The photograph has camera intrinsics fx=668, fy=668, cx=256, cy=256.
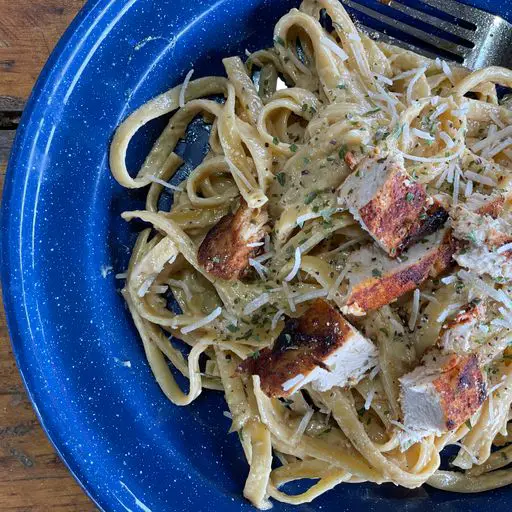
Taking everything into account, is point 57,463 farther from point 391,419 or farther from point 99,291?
point 391,419

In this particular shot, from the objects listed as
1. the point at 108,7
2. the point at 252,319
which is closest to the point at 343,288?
the point at 252,319

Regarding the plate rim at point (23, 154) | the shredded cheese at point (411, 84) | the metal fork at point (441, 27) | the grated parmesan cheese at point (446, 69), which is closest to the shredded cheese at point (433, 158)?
the shredded cheese at point (411, 84)

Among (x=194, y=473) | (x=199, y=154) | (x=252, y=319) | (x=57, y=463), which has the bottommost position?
(x=57, y=463)

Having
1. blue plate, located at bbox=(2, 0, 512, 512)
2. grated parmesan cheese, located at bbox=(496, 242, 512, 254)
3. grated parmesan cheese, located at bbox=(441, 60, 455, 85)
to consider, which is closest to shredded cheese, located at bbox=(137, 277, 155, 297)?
blue plate, located at bbox=(2, 0, 512, 512)

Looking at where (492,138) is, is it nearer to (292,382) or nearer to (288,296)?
(288,296)

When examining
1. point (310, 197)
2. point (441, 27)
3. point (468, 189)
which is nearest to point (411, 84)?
point (441, 27)

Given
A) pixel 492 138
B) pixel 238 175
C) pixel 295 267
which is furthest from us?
pixel 492 138
